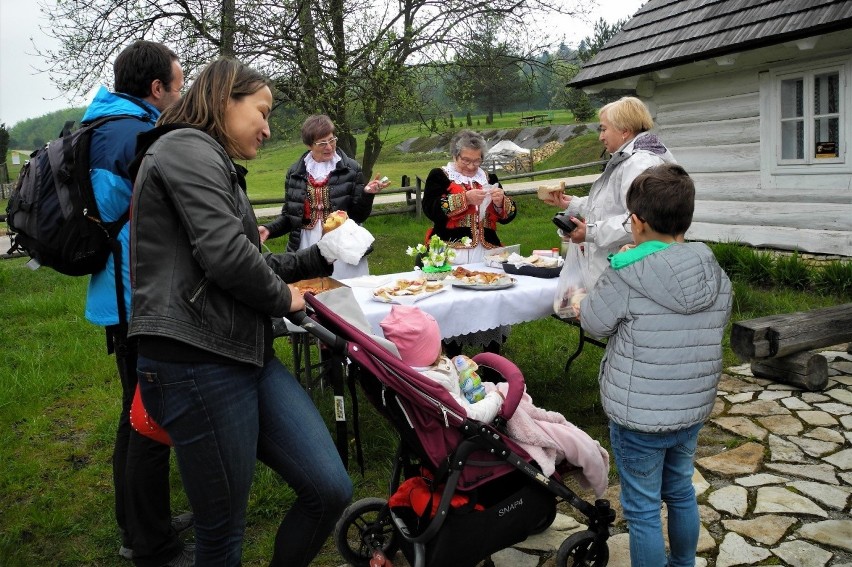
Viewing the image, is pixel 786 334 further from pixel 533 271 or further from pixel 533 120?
pixel 533 120

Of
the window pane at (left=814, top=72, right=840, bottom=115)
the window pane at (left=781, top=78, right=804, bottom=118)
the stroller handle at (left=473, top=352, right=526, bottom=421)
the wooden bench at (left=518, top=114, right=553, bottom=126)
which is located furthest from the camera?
the wooden bench at (left=518, top=114, right=553, bottom=126)

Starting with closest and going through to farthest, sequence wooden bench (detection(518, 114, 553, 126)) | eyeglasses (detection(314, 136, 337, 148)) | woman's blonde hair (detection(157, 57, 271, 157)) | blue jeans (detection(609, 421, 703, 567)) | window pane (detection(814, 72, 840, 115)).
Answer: woman's blonde hair (detection(157, 57, 271, 157))
blue jeans (detection(609, 421, 703, 567))
eyeglasses (detection(314, 136, 337, 148))
window pane (detection(814, 72, 840, 115))
wooden bench (detection(518, 114, 553, 126))

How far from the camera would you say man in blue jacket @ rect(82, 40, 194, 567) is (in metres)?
2.65

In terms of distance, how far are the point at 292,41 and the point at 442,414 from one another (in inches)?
451

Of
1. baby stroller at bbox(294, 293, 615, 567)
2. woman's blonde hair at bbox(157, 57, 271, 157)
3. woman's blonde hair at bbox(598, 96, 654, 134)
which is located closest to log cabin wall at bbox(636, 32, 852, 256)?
woman's blonde hair at bbox(598, 96, 654, 134)

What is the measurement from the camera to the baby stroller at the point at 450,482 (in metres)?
2.55

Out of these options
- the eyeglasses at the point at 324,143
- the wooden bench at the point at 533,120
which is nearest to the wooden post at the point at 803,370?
the eyeglasses at the point at 324,143

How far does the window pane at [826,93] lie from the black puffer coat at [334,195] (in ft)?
18.0

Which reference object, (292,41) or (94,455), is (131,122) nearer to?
(94,455)

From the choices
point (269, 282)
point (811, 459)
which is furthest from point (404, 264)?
point (269, 282)

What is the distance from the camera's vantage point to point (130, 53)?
2787mm

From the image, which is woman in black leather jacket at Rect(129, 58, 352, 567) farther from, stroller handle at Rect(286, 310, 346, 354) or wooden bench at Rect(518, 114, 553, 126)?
wooden bench at Rect(518, 114, 553, 126)

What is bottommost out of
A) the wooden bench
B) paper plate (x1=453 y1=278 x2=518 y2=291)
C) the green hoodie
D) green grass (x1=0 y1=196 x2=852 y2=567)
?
green grass (x1=0 y1=196 x2=852 y2=567)

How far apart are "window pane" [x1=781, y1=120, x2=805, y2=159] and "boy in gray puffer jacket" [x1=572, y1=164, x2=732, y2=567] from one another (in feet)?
21.2
